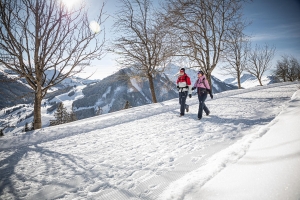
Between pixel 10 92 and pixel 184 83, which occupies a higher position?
pixel 10 92

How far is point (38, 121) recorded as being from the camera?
22.4ft

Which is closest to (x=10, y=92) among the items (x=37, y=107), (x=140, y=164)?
Answer: (x=37, y=107)

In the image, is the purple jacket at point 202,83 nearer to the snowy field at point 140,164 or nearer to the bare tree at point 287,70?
the snowy field at point 140,164

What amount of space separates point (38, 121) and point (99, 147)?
4.87m

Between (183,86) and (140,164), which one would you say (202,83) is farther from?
(140,164)

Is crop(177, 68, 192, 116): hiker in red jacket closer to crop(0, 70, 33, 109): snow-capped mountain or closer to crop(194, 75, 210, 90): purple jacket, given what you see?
crop(194, 75, 210, 90): purple jacket

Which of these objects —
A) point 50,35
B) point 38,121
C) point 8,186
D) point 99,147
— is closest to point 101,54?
point 50,35

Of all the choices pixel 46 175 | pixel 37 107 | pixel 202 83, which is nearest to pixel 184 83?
pixel 202 83

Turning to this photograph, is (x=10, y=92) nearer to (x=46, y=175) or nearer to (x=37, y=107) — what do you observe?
(x=37, y=107)

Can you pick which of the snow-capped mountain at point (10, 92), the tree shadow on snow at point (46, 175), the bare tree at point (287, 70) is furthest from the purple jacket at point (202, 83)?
the bare tree at point (287, 70)

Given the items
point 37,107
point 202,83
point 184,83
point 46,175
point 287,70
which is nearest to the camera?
point 46,175

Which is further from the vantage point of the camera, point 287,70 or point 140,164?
point 287,70

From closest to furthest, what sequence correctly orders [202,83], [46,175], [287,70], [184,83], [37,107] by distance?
[46,175], [202,83], [184,83], [37,107], [287,70]

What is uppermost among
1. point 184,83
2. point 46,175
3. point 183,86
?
point 184,83
